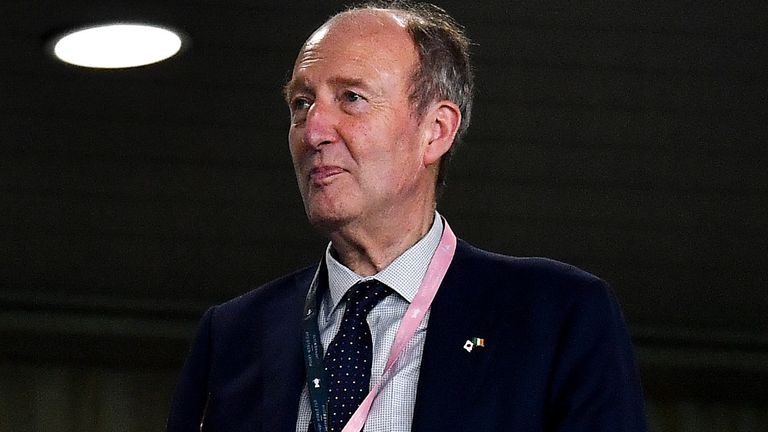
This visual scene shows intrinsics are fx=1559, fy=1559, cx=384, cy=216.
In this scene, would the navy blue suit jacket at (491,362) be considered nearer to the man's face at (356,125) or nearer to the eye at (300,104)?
the man's face at (356,125)

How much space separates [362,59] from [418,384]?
42 centimetres

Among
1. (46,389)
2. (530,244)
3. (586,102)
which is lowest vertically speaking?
(46,389)

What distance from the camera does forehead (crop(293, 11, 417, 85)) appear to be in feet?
6.25

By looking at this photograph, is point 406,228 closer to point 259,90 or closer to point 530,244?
point 259,90

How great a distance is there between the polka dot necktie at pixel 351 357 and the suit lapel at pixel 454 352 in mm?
82

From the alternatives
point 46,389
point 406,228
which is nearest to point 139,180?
point 46,389

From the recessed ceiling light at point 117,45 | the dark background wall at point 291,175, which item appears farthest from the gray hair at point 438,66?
the recessed ceiling light at point 117,45

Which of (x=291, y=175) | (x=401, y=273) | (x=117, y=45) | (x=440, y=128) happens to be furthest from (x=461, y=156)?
(x=401, y=273)

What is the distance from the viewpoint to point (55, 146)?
16.0ft

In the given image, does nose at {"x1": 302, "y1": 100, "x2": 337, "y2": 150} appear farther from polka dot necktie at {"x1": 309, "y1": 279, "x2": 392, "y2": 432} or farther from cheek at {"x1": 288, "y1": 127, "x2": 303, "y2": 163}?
polka dot necktie at {"x1": 309, "y1": 279, "x2": 392, "y2": 432}

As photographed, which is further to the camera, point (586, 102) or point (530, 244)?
point (530, 244)

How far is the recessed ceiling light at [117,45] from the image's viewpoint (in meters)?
4.03

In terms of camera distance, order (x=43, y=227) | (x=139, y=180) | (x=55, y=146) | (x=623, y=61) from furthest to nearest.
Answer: (x=43, y=227)
(x=139, y=180)
(x=55, y=146)
(x=623, y=61)

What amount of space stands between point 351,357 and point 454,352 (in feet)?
0.44
